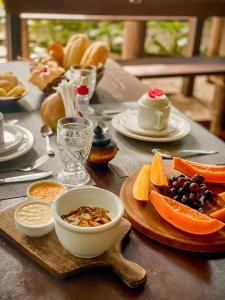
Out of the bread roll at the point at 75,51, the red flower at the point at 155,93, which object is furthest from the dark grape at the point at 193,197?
the bread roll at the point at 75,51

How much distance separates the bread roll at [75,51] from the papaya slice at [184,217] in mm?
1069

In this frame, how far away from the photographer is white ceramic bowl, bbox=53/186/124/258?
78 centimetres

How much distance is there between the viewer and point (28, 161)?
47.6 inches

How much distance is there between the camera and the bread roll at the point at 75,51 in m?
1.88

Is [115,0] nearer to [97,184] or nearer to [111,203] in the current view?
[97,184]

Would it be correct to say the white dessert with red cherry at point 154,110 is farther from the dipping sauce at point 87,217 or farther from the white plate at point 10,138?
the dipping sauce at point 87,217

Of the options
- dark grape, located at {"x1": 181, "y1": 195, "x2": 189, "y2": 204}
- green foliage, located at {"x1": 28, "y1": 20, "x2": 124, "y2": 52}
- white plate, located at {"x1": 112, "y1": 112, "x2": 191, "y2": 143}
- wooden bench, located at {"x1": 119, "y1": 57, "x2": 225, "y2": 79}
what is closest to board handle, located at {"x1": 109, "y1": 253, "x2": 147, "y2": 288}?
dark grape, located at {"x1": 181, "y1": 195, "x2": 189, "y2": 204}

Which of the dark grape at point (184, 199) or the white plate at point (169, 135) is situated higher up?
the dark grape at point (184, 199)

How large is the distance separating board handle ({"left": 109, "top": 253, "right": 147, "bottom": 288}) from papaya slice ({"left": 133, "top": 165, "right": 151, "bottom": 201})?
0.66ft

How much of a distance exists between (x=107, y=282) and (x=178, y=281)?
0.13m

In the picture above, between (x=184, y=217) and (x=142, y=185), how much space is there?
0.56 ft

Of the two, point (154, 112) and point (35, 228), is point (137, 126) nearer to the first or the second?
point (154, 112)

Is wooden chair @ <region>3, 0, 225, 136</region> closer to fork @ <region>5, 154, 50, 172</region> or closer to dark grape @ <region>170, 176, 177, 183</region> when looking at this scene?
fork @ <region>5, 154, 50, 172</region>

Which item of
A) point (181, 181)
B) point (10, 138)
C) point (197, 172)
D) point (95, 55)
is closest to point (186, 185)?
point (181, 181)
